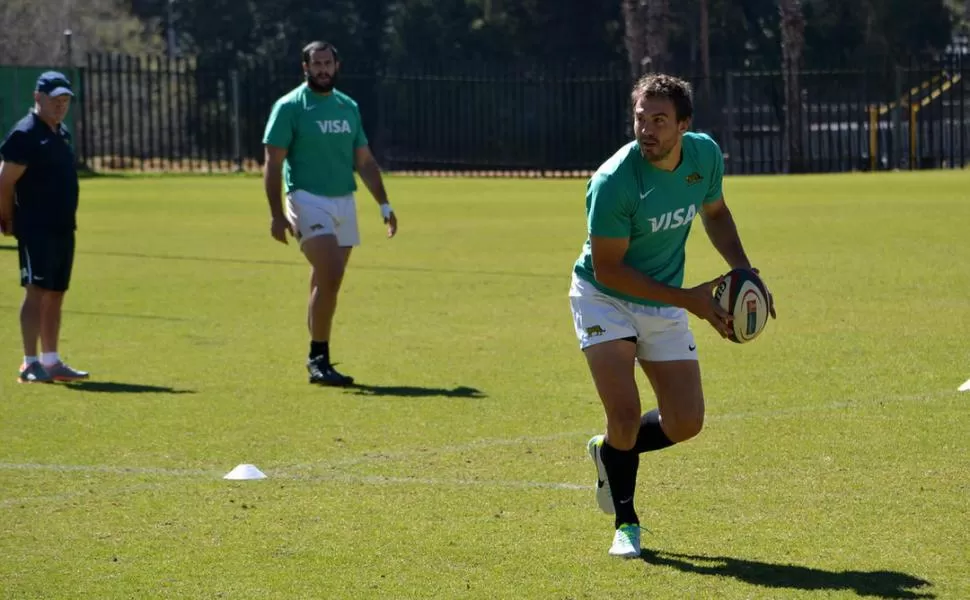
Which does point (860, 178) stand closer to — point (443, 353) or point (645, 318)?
point (443, 353)

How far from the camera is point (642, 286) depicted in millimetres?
6613

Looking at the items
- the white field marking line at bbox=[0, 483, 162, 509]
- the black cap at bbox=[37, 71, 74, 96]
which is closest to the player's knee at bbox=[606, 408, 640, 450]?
the white field marking line at bbox=[0, 483, 162, 509]

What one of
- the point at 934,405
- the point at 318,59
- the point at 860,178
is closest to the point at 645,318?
the point at 934,405

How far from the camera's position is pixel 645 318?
6.88 metres

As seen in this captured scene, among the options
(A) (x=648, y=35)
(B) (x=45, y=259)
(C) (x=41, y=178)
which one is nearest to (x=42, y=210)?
(C) (x=41, y=178)

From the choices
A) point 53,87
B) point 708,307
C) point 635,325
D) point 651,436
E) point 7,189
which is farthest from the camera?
point 7,189

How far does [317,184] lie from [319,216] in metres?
0.22

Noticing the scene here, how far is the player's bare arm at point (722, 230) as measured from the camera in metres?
7.17

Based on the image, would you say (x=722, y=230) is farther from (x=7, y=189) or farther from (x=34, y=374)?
(x=34, y=374)

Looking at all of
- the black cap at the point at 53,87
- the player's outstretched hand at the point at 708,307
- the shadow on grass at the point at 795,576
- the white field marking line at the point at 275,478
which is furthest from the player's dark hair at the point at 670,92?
the black cap at the point at 53,87

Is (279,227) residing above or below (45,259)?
above

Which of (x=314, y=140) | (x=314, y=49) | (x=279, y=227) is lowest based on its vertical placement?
(x=279, y=227)

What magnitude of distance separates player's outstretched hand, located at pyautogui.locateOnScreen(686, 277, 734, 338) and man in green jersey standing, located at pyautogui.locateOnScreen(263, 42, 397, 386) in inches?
210

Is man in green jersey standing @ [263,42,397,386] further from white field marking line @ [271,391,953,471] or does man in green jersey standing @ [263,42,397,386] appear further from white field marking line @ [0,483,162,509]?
white field marking line @ [0,483,162,509]
